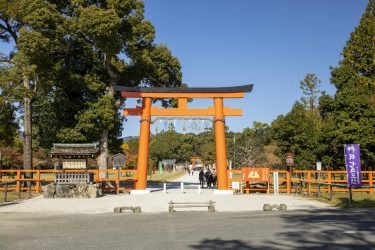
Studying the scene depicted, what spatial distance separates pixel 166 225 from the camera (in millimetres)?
9781

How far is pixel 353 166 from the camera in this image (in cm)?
1586

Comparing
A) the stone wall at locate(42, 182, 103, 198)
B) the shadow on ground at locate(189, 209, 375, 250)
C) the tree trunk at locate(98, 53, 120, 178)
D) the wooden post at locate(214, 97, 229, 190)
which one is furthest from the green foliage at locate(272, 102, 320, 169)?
the shadow on ground at locate(189, 209, 375, 250)

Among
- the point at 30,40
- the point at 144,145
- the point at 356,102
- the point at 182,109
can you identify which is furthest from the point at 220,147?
the point at 30,40

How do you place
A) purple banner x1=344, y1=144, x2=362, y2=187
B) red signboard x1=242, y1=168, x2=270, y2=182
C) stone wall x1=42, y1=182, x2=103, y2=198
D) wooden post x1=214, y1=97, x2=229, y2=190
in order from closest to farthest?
purple banner x1=344, y1=144, x2=362, y2=187 → stone wall x1=42, y1=182, x2=103, y2=198 → red signboard x1=242, y1=168, x2=270, y2=182 → wooden post x1=214, y1=97, x2=229, y2=190

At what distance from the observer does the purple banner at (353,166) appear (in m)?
15.6

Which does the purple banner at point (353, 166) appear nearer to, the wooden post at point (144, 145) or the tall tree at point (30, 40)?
the wooden post at point (144, 145)

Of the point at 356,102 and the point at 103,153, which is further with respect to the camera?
the point at 103,153

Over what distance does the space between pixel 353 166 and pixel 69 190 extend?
1320 cm

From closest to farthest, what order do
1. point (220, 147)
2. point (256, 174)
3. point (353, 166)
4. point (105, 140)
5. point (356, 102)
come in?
point (353, 166), point (256, 174), point (220, 147), point (356, 102), point (105, 140)

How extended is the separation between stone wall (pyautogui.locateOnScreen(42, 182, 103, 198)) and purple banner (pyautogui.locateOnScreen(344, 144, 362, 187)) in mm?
11839

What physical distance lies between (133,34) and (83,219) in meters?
16.0

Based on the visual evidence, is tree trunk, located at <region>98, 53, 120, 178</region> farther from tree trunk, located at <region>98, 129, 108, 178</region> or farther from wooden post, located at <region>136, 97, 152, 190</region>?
wooden post, located at <region>136, 97, 152, 190</region>

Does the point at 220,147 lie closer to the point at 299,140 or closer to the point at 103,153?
the point at 299,140

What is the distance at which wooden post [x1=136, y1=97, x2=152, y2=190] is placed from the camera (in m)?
21.5
